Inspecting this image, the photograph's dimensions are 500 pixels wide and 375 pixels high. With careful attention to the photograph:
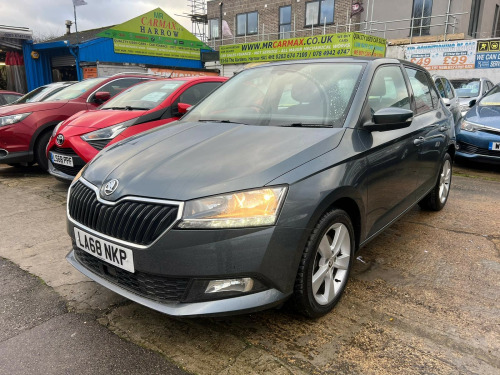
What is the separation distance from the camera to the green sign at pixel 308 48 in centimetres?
1514

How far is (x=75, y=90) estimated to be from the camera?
22.7 ft

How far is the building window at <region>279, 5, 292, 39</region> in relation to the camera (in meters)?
22.3

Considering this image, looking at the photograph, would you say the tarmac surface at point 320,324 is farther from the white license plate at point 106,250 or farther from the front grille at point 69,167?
the front grille at point 69,167

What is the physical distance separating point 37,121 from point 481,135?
7.16m

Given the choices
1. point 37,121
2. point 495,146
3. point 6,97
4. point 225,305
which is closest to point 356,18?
point 495,146

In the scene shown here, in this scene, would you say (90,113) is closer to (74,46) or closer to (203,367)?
(203,367)

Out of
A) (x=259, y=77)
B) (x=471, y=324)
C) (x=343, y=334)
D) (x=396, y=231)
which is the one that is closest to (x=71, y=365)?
(x=343, y=334)

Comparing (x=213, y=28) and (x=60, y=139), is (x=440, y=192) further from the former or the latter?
(x=213, y=28)

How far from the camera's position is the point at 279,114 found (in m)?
2.82

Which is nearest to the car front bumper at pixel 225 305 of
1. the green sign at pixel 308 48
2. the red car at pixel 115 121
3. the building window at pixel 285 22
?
the red car at pixel 115 121

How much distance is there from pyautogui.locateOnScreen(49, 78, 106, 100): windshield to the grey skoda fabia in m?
4.47

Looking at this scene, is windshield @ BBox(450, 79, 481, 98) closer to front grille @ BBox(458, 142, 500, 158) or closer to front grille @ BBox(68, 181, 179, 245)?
front grille @ BBox(458, 142, 500, 158)

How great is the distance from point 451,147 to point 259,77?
2.56m

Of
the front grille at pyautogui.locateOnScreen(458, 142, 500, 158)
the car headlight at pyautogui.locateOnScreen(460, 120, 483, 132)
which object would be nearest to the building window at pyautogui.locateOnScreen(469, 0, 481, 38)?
the car headlight at pyautogui.locateOnScreen(460, 120, 483, 132)
